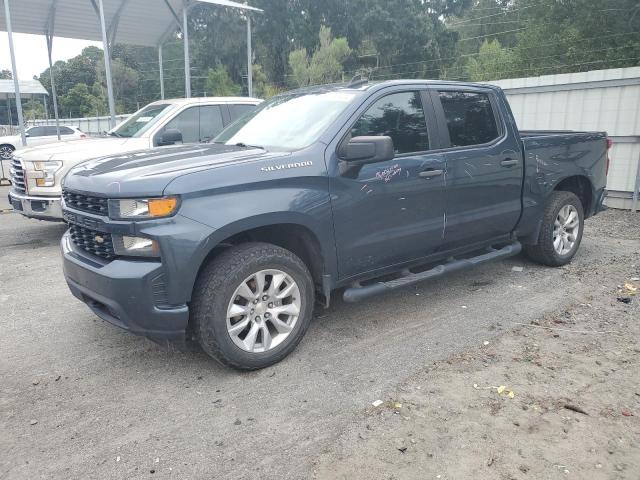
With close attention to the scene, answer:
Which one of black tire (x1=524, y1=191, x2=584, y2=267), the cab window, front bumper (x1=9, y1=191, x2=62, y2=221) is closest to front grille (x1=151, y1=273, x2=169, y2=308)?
black tire (x1=524, y1=191, x2=584, y2=267)

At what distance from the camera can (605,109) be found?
9203 mm

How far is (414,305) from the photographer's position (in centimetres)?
482

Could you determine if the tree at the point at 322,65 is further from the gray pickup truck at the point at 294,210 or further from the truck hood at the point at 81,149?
the gray pickup truck at the point at 294,210

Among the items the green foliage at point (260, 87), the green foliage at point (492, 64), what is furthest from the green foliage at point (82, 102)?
the green foliage at point (492, 64)

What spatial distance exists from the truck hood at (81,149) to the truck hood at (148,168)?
10.5 feet

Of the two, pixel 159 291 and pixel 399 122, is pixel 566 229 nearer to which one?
pixel 399 122

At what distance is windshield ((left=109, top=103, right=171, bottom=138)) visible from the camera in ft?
25.7

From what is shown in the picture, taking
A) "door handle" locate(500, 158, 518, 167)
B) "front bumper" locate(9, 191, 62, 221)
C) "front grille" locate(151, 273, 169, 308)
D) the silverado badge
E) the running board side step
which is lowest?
the running board side step

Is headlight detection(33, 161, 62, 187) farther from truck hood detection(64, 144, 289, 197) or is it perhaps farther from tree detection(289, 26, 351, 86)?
tree detection(289, 26, 351, 86)

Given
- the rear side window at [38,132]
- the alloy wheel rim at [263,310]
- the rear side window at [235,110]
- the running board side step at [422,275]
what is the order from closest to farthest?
the alloy wheel rim at [263,310], the running board side step at [422,275], the rear side window at [235,110], the rear side window at [38,132]

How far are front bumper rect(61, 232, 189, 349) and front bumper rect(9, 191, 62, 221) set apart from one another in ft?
12.9

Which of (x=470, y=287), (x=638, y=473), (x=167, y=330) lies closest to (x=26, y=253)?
(x=167, y=330)

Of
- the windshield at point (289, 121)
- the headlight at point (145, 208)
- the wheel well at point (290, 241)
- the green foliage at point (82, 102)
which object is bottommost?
the wheel well at point (290, 241)

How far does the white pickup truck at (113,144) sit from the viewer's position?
689 cm
